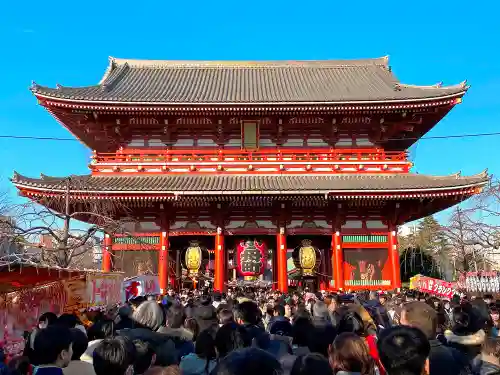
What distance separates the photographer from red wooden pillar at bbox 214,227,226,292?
19828mm

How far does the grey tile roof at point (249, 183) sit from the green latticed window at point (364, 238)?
2.57m

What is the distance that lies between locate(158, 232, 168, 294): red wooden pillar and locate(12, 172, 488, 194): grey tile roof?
2.61 m

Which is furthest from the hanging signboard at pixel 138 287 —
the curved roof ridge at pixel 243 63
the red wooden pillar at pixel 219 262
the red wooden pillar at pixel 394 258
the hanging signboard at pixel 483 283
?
the curved roof ridge at pixel 243 63

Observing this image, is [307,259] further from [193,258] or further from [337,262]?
[193,258]

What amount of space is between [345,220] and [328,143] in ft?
12.5

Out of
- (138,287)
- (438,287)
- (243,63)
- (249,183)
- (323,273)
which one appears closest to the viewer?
(138,287)

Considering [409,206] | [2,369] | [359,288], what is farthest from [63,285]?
[409,206]

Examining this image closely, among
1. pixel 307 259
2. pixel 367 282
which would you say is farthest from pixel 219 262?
pixel 367 282

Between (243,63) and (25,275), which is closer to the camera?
(25,275)

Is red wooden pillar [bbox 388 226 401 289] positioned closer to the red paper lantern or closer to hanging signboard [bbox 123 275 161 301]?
the red paper lantern

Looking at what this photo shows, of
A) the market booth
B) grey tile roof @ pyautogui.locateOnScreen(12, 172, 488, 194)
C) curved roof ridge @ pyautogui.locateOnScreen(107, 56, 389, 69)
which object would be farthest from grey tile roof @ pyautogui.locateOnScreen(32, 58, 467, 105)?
the market booth

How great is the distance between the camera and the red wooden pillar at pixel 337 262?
1970cm

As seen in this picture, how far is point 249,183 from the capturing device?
63.8 ft

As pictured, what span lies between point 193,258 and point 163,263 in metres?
1.45
